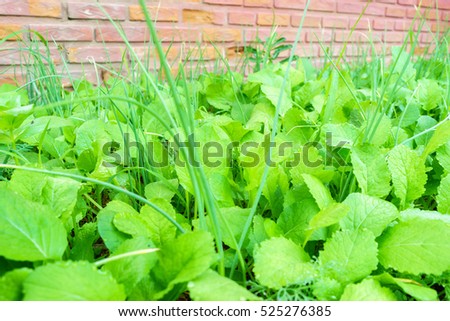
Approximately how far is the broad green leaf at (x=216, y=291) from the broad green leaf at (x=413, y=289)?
0.14 metres

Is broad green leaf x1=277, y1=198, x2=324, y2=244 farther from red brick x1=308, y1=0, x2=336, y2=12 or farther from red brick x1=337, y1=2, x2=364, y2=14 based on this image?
red brick x1=337, y1=2, x2=364, y2=14

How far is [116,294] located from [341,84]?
2.24 ft

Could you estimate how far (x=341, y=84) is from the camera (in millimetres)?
851

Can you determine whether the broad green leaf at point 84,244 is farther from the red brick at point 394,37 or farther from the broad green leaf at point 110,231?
the red brick at point 394,37

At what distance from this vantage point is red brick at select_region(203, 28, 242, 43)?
2027mm

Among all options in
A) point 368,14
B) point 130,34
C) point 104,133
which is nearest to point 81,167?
point 104,133

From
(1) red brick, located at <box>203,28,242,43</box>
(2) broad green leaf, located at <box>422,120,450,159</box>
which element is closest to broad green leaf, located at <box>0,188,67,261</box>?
(2) broad green leaf, located at <box>422,120,450,159</box>

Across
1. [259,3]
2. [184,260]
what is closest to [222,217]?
[184,260]

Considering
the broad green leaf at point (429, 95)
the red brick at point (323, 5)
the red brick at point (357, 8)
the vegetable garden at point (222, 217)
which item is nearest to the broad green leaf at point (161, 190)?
the vegetable garden at point (222, 217)

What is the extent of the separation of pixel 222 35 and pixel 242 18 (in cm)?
16

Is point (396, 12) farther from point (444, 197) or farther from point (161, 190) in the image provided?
point (161, 190)

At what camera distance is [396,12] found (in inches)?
118

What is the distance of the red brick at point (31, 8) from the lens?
1477mm
